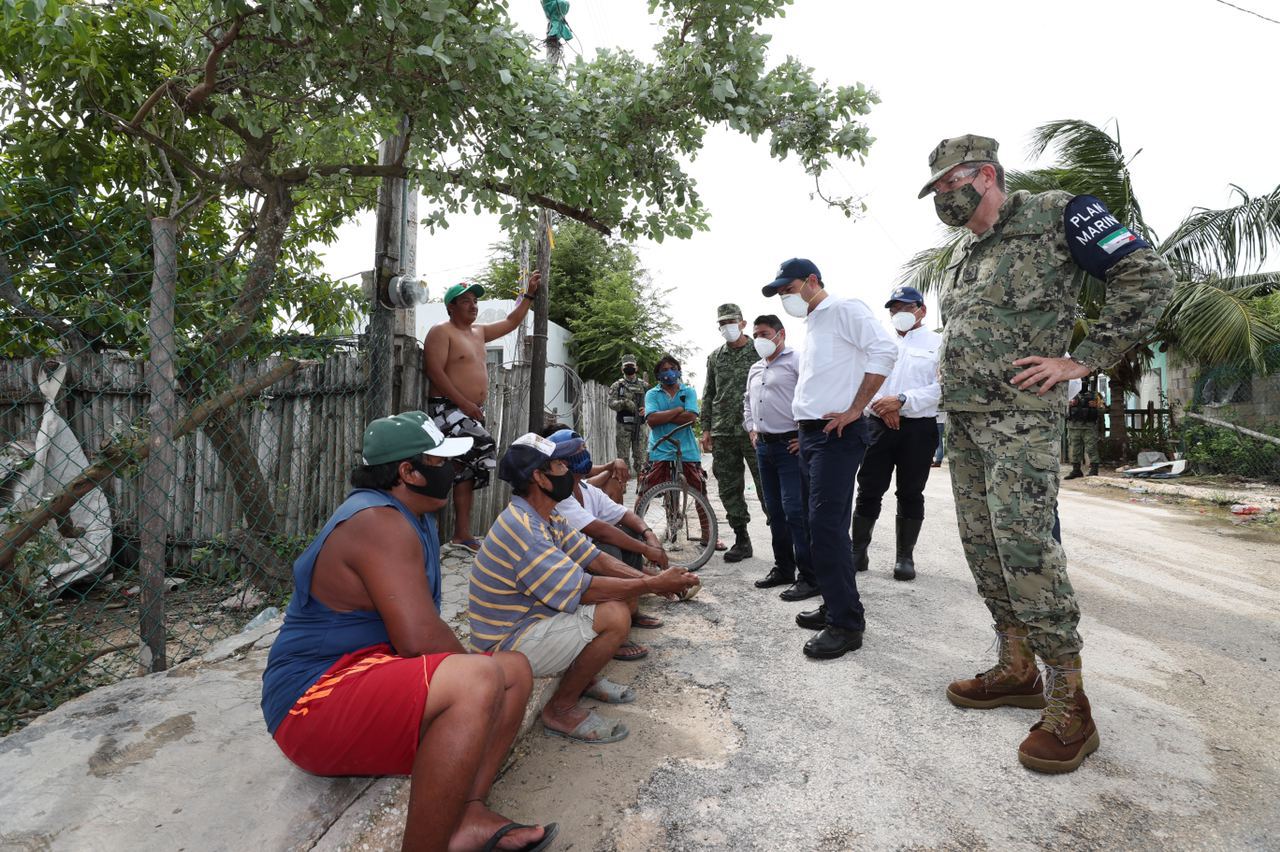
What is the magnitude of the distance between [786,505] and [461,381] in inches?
97.2

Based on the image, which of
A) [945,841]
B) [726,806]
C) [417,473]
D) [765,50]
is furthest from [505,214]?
[945,841]

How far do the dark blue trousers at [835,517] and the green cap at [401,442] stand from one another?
1.98 meters

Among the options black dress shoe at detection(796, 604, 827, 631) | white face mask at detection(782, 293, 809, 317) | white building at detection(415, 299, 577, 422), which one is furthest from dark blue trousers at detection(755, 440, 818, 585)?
white building at detection(415, 299, 577, 422)

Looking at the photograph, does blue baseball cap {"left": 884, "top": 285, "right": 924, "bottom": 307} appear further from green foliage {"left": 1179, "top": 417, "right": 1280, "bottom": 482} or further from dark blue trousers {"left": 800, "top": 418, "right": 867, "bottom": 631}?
green foliage {"left": 1179, "top": 417, "right": 1280, "bottom": 482}

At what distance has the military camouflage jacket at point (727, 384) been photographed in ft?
18.8

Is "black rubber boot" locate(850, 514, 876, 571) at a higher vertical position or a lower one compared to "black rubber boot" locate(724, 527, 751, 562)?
higher

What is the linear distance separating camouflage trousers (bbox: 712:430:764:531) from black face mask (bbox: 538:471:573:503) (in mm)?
3081

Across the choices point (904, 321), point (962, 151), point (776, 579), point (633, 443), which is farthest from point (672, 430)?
point (633, 443)

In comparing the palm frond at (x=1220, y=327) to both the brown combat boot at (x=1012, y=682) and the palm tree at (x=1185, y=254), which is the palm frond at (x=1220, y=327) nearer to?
the palm tree at (x=1185, y=254)

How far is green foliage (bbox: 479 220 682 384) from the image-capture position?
67.1 ft

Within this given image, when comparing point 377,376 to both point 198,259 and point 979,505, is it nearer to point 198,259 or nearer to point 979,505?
point 198,259

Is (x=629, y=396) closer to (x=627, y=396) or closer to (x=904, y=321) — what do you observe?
(x=627, y=396)

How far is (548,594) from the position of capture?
2.59 m

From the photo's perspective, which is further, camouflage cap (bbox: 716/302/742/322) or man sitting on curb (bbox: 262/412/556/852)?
camouflage cap (bbox: 716/302/742/322)
